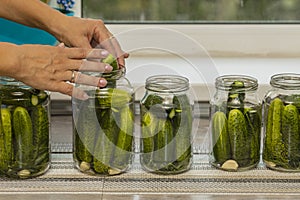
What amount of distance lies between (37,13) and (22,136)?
0.26 meters


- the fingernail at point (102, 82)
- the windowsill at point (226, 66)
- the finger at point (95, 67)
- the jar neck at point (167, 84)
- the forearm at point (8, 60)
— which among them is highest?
the forearm at point (8, 60)

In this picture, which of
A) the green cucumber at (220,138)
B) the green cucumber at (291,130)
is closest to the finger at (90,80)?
the green cucumber at (220,138)

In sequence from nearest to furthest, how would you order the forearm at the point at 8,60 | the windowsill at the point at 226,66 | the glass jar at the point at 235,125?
the forearm at the point at 8,60 → the glass jar at the point at 235,125 → the windowsill at the point at 226,66

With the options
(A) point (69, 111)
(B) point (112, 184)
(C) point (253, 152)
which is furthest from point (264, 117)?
(A) point (69, 111)

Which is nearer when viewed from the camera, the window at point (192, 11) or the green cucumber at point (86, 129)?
the green cucumber at point (86, 129)

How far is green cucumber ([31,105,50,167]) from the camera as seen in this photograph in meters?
1.16

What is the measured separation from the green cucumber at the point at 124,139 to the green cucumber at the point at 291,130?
0.28 metres

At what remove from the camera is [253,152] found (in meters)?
1.21

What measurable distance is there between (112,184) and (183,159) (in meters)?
0.14

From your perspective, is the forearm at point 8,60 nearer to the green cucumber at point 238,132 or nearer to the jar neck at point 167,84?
the jar neck at point 167,84

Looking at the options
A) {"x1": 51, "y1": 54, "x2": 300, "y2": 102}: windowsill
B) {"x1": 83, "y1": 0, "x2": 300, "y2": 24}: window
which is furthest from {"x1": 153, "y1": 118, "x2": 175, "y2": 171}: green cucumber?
{"x1": 83, "y1": 0, "x2": 300, "y2": 24}: window

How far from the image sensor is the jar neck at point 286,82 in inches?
46.8

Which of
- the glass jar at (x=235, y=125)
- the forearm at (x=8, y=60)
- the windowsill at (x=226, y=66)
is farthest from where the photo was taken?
the windowsill at (x=226, y=66)

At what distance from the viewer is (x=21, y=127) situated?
1.14 m
